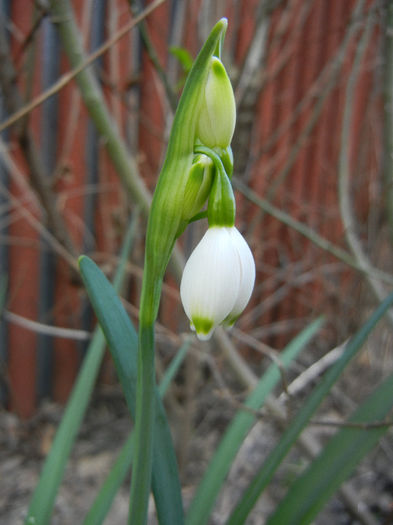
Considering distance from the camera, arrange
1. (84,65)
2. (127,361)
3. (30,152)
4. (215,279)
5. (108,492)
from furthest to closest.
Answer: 1. (30,152)
2. (84,65)
3. (108,492)
4. (127,361)
5. (215,279)

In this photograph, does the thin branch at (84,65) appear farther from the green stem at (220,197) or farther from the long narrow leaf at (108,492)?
the long narrow leaf at (108,492)

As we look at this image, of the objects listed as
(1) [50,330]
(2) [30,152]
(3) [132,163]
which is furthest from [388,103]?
(1) [50,330]

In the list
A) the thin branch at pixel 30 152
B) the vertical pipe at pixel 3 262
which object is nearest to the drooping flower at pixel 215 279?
the thin branch at pixel 30 152

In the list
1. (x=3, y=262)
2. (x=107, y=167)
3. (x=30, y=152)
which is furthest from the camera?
(x=107, y=167)

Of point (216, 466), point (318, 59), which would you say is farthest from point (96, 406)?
point (318, 59)

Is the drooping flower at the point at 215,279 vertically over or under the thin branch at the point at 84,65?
under

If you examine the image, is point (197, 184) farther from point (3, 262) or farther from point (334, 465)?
point (3, 262)
